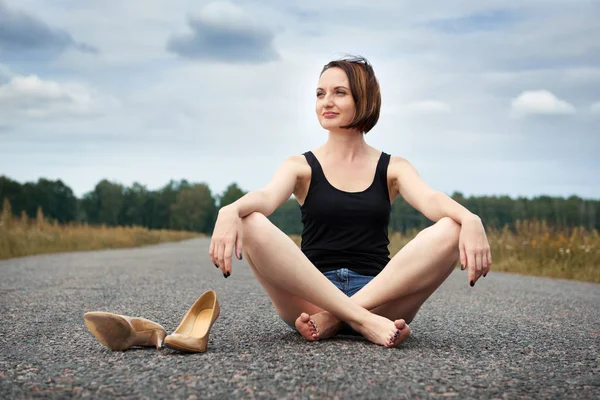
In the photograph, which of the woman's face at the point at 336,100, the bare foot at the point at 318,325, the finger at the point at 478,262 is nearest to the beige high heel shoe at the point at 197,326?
the bare foot at the point at 318,325

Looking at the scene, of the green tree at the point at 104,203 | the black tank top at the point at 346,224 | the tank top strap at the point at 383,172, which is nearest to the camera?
the black tank top at the point at 346,224

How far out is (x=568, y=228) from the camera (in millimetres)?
12891

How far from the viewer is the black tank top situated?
3242 millimetres

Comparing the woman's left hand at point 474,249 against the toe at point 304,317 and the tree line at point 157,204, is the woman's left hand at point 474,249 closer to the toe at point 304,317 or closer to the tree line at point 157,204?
the toe at point 304,317

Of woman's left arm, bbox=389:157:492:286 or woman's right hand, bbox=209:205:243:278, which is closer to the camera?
woman's right hand, bbox=209:205:243:278

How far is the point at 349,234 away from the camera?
3.27 meters

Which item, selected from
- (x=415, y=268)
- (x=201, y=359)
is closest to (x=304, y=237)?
(x=415, y=268)

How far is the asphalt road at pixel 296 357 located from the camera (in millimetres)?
2285

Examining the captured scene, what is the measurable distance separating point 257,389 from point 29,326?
240 centimetres

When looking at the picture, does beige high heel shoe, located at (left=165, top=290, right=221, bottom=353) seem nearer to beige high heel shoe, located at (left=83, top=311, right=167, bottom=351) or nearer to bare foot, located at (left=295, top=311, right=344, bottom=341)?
beige high heel shoe, located at (left=83, top=311, right=167, bottom=351)

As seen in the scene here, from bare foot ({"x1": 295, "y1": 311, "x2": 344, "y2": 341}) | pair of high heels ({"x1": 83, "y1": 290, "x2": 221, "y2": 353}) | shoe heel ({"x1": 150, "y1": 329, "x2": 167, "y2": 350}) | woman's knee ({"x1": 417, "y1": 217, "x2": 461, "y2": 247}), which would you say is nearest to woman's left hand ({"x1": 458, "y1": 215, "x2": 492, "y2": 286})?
woman's knee ({"x1": 417, "y1": 217, "x2": 461, "y2": 247})

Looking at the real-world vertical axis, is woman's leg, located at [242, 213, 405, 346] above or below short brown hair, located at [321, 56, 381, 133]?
below

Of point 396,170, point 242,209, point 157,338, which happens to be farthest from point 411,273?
point 157,338

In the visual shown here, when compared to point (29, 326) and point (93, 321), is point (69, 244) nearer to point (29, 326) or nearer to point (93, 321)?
point (29, 326)
